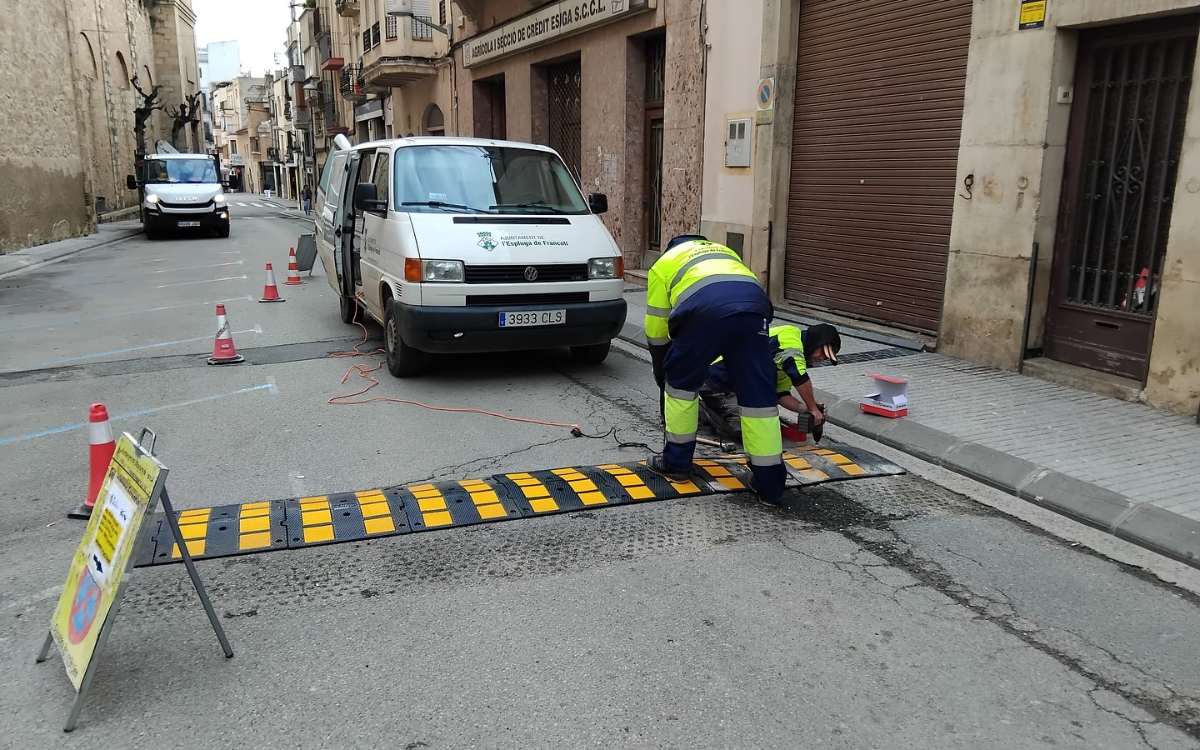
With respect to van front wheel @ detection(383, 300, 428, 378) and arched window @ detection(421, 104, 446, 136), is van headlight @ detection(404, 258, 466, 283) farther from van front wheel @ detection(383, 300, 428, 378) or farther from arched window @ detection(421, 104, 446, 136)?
arched window @ detection(421, 104, 446, 136)

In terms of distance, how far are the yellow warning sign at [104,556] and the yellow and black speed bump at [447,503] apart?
0.85 m

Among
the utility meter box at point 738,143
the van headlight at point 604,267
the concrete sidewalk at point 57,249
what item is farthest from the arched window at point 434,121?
the van headlight at point 604,267

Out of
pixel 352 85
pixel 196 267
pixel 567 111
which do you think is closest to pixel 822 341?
pixel 567 111

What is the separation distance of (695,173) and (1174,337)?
742cm

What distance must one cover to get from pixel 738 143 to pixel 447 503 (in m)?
8.16

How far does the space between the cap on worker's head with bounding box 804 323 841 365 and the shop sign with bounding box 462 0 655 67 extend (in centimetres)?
943

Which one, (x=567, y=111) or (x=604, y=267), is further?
(x=567, y=111)

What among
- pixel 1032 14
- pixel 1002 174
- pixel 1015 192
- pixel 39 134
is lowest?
pixel 1015 192

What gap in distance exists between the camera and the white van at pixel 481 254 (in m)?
7.32

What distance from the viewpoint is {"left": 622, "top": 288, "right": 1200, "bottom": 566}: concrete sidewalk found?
4770 millimetres

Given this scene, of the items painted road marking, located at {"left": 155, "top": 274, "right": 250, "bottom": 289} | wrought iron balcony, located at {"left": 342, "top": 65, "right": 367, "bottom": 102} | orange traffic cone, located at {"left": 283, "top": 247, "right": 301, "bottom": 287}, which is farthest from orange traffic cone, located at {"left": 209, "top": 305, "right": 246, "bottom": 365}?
wrought iron balcony, located at {"left": 342, "top": 65, "right": 367, "bottom": 102}

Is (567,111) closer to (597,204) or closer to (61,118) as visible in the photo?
(597,204)

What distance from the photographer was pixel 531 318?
24.6 ft

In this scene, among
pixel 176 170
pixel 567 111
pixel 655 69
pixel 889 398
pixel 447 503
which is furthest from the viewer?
pixel 176 170
